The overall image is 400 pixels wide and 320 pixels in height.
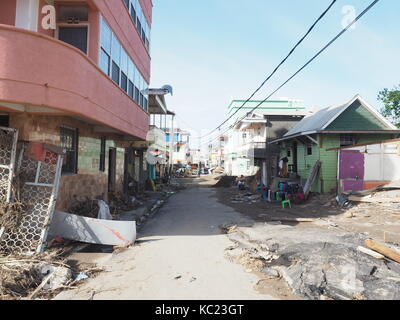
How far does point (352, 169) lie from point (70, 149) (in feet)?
43.7

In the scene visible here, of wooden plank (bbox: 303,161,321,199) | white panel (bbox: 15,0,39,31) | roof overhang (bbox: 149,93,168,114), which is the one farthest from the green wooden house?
white panel (bbox: 15,0,39,31)

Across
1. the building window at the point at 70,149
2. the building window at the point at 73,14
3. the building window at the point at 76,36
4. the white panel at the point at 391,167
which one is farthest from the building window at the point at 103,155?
the white panel at the point at 391,167

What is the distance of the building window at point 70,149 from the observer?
8417 mm

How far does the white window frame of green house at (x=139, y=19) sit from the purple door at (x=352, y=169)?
11776 mm

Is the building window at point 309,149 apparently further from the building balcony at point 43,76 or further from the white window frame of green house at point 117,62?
the building balcony at point 43,76

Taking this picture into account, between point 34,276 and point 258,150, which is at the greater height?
point 258,150

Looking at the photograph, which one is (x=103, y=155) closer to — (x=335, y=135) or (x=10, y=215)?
(x=10, y=215)

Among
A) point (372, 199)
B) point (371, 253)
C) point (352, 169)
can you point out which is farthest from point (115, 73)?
point (352, 169)

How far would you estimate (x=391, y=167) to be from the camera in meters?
14.7

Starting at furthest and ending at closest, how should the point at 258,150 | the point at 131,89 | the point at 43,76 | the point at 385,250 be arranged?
the point at 258,150, the point at 131,89, the point at 43,76, the point at 385,250

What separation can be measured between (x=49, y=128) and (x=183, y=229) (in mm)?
4839

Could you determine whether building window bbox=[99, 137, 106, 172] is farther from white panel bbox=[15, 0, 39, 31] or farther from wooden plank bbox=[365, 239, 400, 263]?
wooden plank bbox=[365, 239, 400, 263]

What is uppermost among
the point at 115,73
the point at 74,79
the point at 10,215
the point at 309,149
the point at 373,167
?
the point at 115,73

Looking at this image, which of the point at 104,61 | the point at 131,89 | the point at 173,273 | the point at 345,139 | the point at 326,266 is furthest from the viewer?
the point at 345,139
